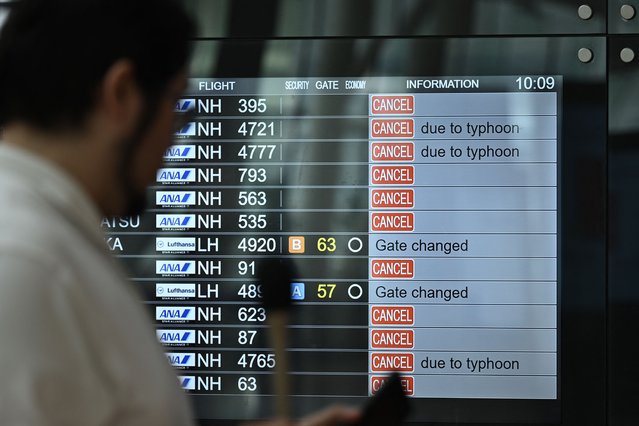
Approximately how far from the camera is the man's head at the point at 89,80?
1102 millimetres

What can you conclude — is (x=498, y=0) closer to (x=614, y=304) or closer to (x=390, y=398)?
(x=614, y=304)

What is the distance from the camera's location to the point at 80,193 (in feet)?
3.60

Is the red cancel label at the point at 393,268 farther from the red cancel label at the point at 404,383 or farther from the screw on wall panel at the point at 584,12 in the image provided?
the screw on wall panel at the point at 584,12

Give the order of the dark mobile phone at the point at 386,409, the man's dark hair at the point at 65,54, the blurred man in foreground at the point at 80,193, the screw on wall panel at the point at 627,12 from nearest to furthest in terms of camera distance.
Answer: the blurred man in foreground at the point at 80,193 < the man's dark hair at the point at 65,54 < the dark mobile phone at the point at 386,409 < the screw on wall panel at the point at 627,12

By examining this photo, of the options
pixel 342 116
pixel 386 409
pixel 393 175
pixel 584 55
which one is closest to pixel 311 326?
pixel 393 175

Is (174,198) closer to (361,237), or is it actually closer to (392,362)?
(361,237)

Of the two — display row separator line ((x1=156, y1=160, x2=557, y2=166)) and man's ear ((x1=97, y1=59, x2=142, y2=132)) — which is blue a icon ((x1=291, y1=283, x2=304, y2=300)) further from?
man's ear ((x1=97, y1=59, x2=142, y2=132))

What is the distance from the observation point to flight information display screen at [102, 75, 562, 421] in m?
2.57

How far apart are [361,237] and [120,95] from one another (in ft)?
5.06

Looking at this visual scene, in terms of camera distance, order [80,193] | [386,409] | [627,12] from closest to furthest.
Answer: [80,193]
[386,409]
[627,12]

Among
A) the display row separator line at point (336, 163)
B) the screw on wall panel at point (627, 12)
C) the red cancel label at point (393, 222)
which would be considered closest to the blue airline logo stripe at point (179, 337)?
the display row separator line at point (336, 163)

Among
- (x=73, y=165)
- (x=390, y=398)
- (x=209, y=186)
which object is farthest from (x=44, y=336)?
(x=209, y=186)

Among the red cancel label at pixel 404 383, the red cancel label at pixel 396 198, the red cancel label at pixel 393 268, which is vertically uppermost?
the red cancel label at pixel 396 198

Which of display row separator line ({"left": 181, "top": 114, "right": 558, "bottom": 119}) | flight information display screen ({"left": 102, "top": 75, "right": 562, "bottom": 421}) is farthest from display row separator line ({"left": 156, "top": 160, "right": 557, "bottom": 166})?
display row separator line ({"left": 181, "top": 114, "right": 558, "bottom": 119})
